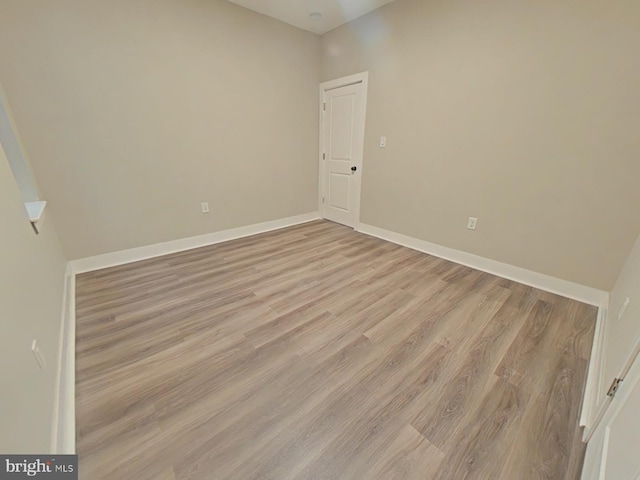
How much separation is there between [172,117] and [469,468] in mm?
3607

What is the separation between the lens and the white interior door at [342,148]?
351cm

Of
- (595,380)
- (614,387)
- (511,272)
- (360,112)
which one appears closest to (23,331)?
(614,387)

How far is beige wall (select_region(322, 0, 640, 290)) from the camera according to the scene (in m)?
1.87

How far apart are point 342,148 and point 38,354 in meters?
3.64

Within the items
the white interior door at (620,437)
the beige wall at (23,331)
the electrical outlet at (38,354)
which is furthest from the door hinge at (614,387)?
the electrical outlet at (38,354)

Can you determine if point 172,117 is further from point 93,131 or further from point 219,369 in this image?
point 219,369

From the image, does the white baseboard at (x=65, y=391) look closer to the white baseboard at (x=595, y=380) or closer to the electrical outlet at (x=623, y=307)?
the white baseboard at (x=595, y=380)

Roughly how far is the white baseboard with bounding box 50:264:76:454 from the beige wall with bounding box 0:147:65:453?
0.16 ft

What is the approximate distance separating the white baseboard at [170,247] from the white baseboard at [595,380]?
→ 347 cm

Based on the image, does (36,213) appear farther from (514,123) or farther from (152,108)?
(514,123)

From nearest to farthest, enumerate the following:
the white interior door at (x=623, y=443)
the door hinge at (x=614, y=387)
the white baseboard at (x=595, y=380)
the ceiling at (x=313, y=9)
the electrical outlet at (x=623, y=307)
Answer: the white interior door at (x=623, y=443)
the door hinge at (x=614, y=387)
the white baseboard at (x=595, y=380)
the electrical outlet at (x=623, y=307)
the ceiling at (x=313, y=9)

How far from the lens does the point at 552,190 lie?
219cm

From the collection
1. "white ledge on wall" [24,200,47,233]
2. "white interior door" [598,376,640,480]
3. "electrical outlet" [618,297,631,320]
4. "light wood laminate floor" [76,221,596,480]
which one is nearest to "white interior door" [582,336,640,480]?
"white interior door" [598,376,640,480]

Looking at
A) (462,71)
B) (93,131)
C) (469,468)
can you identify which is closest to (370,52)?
(462,71)
